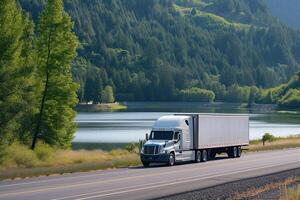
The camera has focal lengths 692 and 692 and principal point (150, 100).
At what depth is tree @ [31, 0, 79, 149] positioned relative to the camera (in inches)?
2264

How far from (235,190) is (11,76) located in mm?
23916

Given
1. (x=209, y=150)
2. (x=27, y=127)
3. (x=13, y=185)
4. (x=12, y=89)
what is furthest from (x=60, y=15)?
(x=13, y=185)

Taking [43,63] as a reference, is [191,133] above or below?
below

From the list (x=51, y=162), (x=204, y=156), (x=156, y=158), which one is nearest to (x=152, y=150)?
(x=156, y=158)

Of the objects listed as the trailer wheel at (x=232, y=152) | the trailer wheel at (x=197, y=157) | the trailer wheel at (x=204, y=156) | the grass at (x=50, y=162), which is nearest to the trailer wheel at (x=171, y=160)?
the grass at (x=50, y=162)

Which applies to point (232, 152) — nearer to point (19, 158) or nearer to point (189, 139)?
point (189, 139)

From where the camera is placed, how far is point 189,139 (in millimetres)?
46188

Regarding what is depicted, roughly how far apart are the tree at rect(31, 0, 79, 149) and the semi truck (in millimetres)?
13761

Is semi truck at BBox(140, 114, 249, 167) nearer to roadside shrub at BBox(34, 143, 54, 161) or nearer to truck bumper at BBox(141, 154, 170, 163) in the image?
truck bumper at BBox(141, 154, 170, 163)

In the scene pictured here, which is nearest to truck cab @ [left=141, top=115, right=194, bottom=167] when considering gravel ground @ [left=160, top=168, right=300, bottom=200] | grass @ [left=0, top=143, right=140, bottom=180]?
grass @ [left=0, top=143, right=140, bottom=180]

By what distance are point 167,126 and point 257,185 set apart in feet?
55.8

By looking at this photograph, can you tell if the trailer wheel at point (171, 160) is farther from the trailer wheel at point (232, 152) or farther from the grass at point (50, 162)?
the trailer wheel at point (232, 152)

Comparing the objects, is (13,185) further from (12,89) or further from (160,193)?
(12,89)

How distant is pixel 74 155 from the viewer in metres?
49.6
